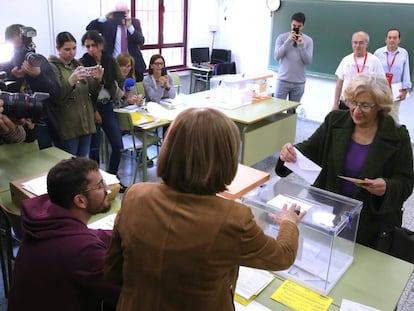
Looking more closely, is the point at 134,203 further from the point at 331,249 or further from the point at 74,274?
the point at 331,249

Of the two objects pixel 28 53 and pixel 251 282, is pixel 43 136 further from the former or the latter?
pixel 251 282

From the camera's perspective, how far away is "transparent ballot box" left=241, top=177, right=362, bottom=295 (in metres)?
1.67

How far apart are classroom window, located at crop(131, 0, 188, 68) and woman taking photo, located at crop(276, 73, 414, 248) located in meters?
5.10

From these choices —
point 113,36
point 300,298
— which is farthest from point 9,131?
point 113,36

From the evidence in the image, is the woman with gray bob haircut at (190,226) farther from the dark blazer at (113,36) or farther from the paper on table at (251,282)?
the dark blazer at (113,36)

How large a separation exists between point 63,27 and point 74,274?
473 centimetres

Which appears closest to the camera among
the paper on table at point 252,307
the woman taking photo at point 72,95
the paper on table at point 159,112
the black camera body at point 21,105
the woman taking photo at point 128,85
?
the paper on table at point 252,307

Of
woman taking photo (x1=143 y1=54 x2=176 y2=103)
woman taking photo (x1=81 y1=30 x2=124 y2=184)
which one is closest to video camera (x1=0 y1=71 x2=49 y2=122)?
woman taking photo (x1=81 y1=30 x2=124 y2=184)

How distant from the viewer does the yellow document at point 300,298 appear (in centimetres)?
156

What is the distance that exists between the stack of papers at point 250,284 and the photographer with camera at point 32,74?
69.9 inches

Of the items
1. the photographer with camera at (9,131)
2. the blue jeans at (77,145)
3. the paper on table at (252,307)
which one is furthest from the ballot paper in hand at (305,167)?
the blue jeans at (77,145)

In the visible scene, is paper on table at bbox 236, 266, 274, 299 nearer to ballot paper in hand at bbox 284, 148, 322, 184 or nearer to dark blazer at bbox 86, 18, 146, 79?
ballot paper in hand at bbox 284, 148, 322, 184

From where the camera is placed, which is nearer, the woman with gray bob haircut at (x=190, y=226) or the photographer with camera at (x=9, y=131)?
the woman with gray bob haircut at (x=190, y=226)

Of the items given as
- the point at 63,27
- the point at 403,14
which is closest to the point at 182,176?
the point at 63,27
